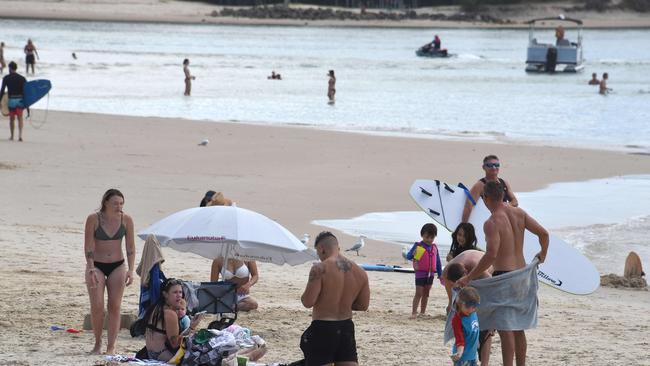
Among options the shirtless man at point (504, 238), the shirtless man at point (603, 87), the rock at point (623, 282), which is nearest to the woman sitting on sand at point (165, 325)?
the shirtless man at point (504, 238)

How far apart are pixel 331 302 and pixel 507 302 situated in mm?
1367

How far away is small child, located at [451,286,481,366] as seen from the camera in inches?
303

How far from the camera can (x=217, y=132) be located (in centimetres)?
2661

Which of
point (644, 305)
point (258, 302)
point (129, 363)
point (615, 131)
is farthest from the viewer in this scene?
point (615, 131)

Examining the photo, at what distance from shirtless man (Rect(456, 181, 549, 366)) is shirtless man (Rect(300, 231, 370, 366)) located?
1.00 metres

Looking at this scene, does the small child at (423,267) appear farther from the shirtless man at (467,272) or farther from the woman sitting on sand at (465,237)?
the shirtless man at (467,272)

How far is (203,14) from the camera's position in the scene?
114750 millimetres

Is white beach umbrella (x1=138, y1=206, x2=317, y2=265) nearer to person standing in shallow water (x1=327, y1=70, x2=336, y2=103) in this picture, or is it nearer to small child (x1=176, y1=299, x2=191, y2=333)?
small child (x1=176, y1=299, x2=191, y2=333)

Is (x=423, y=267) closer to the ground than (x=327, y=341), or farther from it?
closer to the ground

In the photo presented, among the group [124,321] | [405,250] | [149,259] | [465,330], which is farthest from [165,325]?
[405,250]

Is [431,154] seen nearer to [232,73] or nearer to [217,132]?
[217,132]

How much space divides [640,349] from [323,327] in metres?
3.45

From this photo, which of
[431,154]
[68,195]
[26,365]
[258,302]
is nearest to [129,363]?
[26,365]

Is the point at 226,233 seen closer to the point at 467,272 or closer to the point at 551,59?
the point at 467,272
